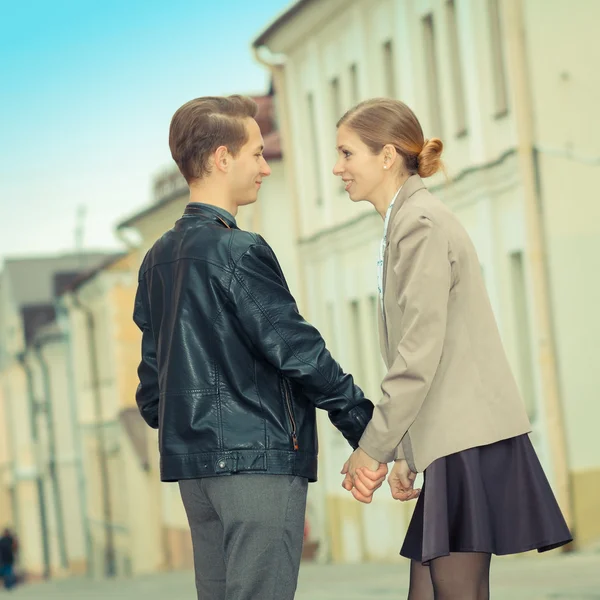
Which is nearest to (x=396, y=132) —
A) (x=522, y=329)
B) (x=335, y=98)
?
(x=522, y=329)

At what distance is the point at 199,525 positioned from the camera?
4.27 metres

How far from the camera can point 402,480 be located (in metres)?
4.45

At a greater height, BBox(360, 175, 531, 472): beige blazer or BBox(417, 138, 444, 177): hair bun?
BBox(417, 138, 444, 177): hair bun

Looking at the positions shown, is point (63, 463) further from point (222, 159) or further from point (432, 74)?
point (222, 159)

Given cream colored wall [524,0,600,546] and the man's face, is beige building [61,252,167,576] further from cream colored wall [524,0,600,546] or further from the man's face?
the man's face

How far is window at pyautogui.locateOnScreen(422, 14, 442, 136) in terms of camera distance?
695 inches

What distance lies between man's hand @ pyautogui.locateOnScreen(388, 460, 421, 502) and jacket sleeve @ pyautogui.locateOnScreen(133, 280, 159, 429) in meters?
0.74

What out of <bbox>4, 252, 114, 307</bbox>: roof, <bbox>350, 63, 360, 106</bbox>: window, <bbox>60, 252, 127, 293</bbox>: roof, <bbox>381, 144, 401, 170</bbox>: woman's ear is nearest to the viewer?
<bbox>381, 144, 401, 170</bbox>: woman's ear

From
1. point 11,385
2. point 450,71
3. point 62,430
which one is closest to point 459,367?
point 450,71

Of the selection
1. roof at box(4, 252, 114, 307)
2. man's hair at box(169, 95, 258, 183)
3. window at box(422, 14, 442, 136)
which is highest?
roof at box(4, 252, 114, 307)

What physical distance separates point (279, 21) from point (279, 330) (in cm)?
1814

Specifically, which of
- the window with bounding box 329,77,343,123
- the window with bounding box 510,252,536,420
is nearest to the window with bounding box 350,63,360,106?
the window with bounding box 329,77,343,123

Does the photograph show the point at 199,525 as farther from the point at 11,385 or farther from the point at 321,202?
the point at 11,385

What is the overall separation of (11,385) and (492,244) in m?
40.1
